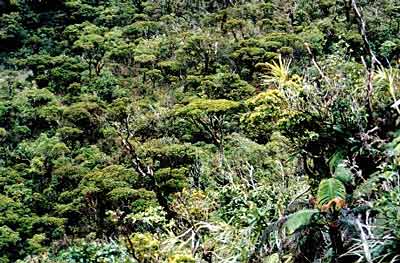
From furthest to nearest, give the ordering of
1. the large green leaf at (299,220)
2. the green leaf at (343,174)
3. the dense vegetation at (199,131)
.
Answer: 1. the dense vegetation at (199,131)
2. the green leaf at (343,174)
3. the large green leaf at (299,220)

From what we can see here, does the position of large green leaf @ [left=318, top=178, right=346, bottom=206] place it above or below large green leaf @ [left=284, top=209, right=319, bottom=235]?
above

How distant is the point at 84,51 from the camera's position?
17.6 m

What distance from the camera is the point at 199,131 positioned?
12633mm

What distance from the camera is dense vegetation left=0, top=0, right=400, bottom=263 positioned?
165 inches

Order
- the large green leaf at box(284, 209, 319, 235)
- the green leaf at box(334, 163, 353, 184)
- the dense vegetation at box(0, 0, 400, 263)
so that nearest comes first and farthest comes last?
the large green leaf at box(284, 209, 319, 235)
the green leaf at box(334, 163, 353, 184)
the dense vegetation at box(0, 0, 400, 263)

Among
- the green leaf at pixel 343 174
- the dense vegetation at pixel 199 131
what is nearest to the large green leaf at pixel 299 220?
the dense vegetation at pixel 199 131

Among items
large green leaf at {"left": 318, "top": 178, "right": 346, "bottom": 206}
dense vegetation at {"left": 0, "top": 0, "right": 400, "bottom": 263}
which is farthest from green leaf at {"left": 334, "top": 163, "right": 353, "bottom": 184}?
large green leaf at {"left": 318, "top": 178, "right": 346, "bottom": 206}

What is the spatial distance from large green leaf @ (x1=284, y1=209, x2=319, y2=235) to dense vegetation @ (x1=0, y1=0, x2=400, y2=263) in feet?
0.04

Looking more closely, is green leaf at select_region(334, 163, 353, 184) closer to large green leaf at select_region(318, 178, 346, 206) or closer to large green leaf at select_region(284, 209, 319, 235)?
large green leaf at select_region(318, 178, 346, 206)

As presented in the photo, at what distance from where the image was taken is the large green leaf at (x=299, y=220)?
3.62 meters

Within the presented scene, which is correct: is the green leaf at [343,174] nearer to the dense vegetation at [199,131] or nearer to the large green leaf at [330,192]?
the dense vegetation at [199,131]

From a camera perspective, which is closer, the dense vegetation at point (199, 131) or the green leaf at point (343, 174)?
the green leaf at point (343, 174)

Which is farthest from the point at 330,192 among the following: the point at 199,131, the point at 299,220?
the point at 199,131

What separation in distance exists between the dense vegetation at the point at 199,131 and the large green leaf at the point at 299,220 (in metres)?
0.01
